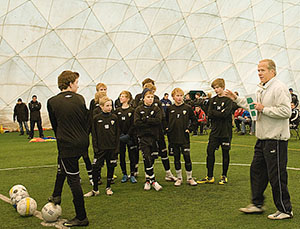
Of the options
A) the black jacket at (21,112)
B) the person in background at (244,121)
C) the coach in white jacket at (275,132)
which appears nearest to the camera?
the coach in white jacket at (275,132)

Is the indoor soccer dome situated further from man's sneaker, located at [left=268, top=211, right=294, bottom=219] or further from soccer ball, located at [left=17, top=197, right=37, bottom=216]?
man's sneaker, located at [left=268, top=211, right=294, bottom=219]

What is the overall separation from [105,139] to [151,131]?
975 mm

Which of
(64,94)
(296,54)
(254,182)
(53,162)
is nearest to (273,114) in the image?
(254,182)

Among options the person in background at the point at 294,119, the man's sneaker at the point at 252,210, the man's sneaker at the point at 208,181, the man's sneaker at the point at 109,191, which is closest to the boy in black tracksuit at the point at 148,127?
the man's sneaker at the point at 109,191

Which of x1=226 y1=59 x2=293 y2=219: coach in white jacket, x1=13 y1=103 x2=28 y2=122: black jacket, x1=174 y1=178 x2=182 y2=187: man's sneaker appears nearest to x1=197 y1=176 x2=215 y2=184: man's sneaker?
x1=174 y1=178 x2=182 y2=187: man's sneaker

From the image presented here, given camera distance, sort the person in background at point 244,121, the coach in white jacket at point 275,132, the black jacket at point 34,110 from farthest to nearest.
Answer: the black jacket at point 34,110 → the person in background at point 244,121 → the coach in white jacket at point 275,132

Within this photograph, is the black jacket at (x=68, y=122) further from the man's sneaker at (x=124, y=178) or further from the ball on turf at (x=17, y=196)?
the man's sneaker at (x=124, y=178)

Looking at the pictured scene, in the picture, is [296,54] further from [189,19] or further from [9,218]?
[9,218]

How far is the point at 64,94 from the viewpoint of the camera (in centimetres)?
553

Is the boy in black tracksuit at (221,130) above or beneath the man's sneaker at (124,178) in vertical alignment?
above

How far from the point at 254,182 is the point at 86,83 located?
816 inches

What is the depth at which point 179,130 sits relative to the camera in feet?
26.8

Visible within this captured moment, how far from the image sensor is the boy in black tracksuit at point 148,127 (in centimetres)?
787

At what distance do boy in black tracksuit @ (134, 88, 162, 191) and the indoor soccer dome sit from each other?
58.9 feet
